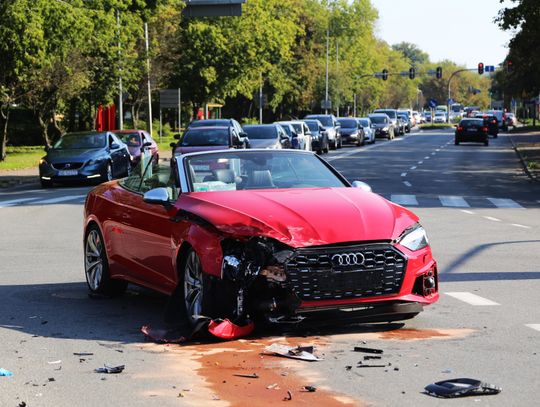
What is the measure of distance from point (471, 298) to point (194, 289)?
3032mm

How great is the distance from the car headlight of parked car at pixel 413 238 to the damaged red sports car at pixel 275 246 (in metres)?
0.01

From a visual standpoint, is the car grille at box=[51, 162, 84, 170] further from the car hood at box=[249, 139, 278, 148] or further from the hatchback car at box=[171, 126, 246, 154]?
the car hood at box=[249, 139, 278, 148]

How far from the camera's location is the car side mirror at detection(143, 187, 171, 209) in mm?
9291

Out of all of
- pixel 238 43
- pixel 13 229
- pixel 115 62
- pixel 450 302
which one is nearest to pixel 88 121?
pixel 115 62

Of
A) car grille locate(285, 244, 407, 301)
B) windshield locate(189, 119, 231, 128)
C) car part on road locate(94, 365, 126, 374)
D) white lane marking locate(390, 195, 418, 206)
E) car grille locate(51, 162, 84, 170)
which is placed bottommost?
white lane marking locate(390, 195, 418, 206)

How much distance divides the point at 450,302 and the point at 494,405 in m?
4.00

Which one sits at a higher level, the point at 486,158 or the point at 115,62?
the point at 115,62

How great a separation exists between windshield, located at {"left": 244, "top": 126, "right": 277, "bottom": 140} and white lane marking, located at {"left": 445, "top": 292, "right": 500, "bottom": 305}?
2996 centimetres

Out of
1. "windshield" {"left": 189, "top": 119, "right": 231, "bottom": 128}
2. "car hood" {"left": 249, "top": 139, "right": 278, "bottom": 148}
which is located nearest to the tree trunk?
"windshield" {"left": 189, "top": 119, "right": 231, "bottom": 128}

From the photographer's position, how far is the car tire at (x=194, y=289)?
8422 millimetres

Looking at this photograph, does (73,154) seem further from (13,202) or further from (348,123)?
(348,123)

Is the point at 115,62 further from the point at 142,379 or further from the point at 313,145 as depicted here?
the point at 142,379

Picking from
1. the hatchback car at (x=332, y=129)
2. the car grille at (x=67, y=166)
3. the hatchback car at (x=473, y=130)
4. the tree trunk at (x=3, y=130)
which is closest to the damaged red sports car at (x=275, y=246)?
the car grille at (x=67, y=166)

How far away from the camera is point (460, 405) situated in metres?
6.32
